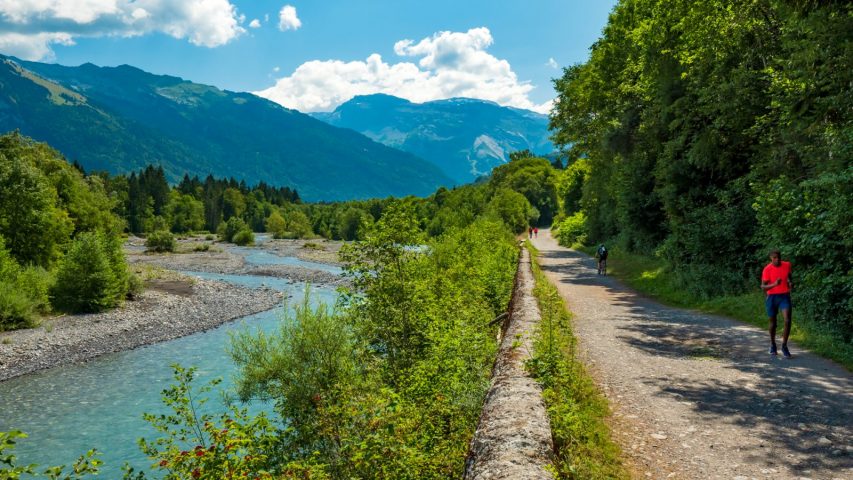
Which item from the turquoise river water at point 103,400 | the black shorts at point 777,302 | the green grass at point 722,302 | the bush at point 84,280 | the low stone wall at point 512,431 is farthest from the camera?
the bush at point 84,280

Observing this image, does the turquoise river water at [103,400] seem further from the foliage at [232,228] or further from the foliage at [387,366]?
the foliage at [232,228]

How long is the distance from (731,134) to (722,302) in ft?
24.2

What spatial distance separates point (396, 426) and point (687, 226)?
799 inches

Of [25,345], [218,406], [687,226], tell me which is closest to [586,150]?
[687,226]

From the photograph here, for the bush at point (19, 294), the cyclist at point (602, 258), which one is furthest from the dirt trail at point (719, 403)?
the bush at point (19, 294)

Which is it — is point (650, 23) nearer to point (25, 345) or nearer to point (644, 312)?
point (644, 312)

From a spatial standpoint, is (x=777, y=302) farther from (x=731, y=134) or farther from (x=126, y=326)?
(x=126, y=326)

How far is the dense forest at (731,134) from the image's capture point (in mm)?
12273

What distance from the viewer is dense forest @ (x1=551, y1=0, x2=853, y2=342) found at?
40.3 feet

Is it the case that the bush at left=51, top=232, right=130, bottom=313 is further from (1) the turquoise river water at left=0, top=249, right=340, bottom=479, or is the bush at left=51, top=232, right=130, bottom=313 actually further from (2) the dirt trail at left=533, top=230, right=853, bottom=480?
(2) the dirt trail at left=533, top=230, right=853, bottom=480

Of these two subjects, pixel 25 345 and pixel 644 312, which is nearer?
pixel 644 312

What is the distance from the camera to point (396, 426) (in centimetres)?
724

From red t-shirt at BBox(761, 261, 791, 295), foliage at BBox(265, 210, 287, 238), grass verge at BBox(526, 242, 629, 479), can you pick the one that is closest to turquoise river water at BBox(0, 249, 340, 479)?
grass verge at BBox(526, 242, 629, 479)

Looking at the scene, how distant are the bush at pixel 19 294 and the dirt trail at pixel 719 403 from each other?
108 ft
